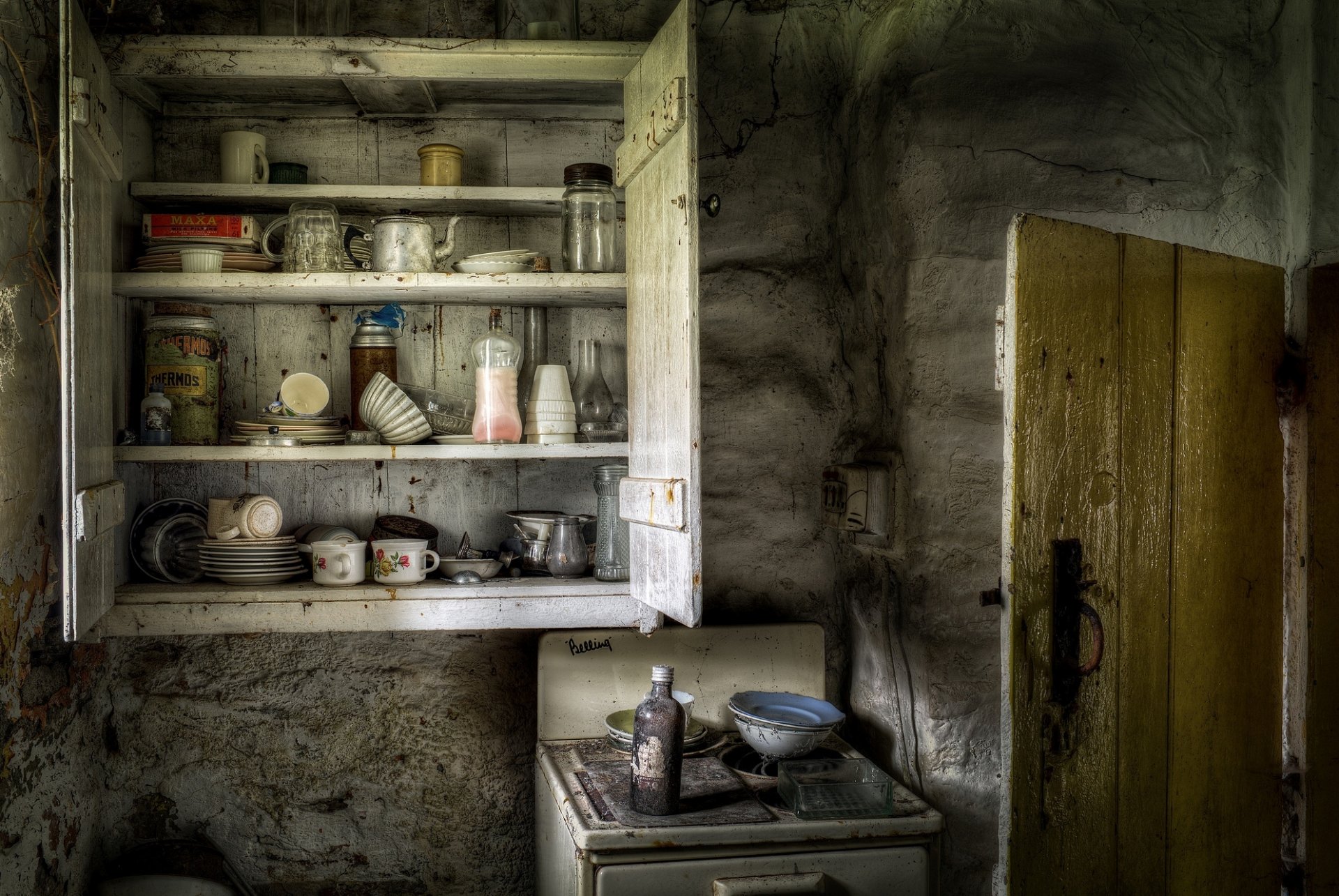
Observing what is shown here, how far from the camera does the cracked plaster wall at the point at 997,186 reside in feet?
6.34

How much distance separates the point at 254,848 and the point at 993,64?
243cm

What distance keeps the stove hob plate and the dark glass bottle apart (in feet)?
0.08

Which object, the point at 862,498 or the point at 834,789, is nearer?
the point at 834,789

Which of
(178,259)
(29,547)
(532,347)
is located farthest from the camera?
(532,347)

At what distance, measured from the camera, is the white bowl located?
188 centimetres

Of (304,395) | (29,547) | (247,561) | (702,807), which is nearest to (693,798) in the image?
(702,807)

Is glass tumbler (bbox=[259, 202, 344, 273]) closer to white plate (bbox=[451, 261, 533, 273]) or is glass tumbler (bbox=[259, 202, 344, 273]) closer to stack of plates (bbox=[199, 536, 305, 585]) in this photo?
white plate (bbox=[451, 261, 533, 273])

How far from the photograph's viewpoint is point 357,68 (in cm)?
199

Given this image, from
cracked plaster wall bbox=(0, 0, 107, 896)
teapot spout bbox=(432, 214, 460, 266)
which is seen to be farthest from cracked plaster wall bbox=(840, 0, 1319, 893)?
cracked plaster wall bbox=(0, 0, 107, 896)

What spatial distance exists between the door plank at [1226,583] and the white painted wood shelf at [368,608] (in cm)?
104

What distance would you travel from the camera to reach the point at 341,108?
2.24 meters

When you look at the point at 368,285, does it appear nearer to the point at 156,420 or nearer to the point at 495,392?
the point at 495,392

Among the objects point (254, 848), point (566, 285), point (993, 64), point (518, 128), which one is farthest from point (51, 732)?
point (993, 64)

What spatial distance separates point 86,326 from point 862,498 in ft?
5.24
